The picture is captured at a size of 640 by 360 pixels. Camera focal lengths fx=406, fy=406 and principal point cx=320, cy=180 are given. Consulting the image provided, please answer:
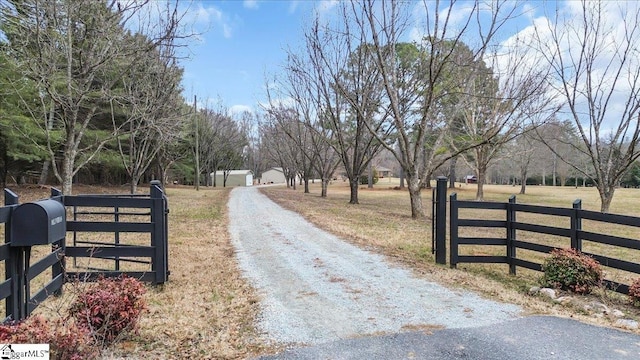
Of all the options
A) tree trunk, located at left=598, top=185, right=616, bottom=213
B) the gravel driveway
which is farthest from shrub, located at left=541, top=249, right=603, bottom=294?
tree trunk, located at left=598, top=185, right=616, bottom=213

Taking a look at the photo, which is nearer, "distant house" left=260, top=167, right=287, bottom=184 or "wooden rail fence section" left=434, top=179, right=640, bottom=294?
"wooden rail fence section" left=434, top=179, right=640, bottom=294

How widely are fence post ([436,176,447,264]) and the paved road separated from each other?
89 cm

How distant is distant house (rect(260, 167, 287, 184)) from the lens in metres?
81.2

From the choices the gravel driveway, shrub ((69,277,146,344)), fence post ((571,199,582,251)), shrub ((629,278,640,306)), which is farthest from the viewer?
fence post ((571,199,582,251))

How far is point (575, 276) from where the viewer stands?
16.5 feet

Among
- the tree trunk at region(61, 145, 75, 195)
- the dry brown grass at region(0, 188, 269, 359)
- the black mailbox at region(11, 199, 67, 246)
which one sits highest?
the tree trunk at region(61, 145, 75, 195)

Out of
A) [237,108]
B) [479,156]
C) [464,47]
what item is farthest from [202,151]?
[464,47]

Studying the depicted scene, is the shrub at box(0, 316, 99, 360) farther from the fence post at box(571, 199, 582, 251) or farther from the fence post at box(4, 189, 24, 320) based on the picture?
the fence post at box(571, 199, 582, 251)

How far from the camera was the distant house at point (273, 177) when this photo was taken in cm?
8125

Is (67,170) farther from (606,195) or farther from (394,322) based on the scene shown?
(606,195)

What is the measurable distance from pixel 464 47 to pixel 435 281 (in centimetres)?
1407

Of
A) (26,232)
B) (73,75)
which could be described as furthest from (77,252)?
(73,75)

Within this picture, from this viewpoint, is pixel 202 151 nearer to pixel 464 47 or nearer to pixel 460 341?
pixel 464 47

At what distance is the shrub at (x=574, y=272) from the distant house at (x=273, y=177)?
7617cm
